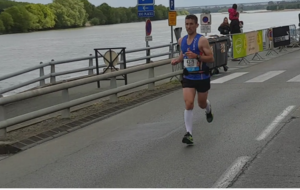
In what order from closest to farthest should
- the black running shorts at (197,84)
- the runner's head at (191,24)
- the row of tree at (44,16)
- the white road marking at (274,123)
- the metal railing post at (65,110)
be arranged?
1. the runner's head at (191,24)
2. the black running shorts at (197,84)
3. the white road marking at (274,123)
4. the metal railing post at (65,110)
5. the row of tree at (44,16)

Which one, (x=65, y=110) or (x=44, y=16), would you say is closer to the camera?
(x=65, y=110)

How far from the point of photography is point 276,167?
20.0ft

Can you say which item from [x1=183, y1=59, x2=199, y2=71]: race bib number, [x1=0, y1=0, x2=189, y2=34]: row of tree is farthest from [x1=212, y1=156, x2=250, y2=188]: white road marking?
[x1=0, y1=0, x2=189, y2=34]: row of tree

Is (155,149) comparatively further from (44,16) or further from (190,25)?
(44,16)

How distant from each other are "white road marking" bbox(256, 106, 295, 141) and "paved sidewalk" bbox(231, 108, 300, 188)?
0.70ft

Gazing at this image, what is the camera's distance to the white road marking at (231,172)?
5562mm

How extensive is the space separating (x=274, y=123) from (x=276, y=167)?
2.78 m

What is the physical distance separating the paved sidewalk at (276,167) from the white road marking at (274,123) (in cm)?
21

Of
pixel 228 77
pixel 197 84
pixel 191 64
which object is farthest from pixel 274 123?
pixel 228 77

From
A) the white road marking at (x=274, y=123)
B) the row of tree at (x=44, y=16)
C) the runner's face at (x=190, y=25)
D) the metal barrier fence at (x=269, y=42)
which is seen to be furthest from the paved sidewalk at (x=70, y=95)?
the row of tree at (x=44, y=16)

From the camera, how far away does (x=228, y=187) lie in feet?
17.8

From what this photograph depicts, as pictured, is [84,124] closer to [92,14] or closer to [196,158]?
[196,158]

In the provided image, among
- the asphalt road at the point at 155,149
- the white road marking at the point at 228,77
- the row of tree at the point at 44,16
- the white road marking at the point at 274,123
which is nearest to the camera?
the asphalt road at the point at 155,149

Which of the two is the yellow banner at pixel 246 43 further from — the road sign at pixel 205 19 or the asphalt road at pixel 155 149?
the asphalt road at pixel 155 149
